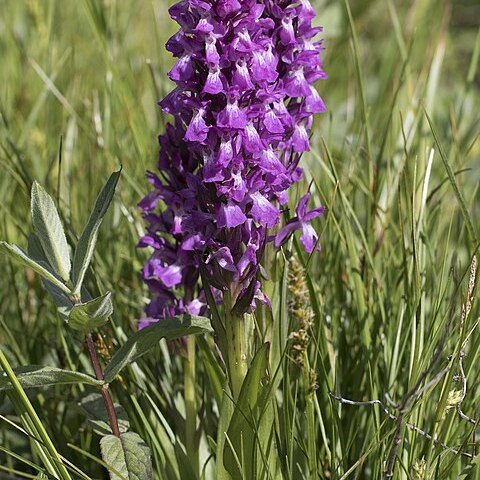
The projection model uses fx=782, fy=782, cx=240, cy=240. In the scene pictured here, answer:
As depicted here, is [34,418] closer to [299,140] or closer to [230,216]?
[230,216]

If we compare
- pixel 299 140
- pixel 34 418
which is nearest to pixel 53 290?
pixel 34 418

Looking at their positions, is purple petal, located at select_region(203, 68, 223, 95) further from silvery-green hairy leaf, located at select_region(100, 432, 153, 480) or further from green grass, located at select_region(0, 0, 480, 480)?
silvery-green hairy leaf, located at select_region(100, 432, 153, 480)

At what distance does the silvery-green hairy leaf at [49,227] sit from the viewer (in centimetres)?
130

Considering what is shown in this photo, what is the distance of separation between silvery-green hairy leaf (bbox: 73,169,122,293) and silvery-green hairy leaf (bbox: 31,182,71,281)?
0.02m

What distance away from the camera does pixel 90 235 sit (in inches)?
50.5

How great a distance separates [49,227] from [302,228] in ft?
1.55

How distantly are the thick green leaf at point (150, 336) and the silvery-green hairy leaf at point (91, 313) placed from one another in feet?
0.24

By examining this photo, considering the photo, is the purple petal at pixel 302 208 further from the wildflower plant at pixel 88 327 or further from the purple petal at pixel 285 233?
the wildflower plant at pixel 88 327

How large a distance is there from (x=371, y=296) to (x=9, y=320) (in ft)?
3.28

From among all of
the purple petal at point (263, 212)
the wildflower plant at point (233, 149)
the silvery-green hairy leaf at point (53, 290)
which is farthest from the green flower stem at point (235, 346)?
the silvery-green hairy leaf at point (53, 290)

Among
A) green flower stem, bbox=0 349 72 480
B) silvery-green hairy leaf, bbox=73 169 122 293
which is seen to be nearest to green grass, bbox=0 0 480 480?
green flower stem, bbox=0 349 72 480

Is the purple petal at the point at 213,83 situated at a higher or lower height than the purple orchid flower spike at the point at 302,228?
higher

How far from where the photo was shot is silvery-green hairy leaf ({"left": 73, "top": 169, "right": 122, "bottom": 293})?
1284 mm

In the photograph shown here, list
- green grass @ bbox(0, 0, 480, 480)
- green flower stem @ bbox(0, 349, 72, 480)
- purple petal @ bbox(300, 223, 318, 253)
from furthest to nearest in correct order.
→ purple petal @ bbox(300, 223, 318, 253) → green grass @ bbox(0, 0, 480, 480) → green flower stem @ bbox(0, 349, 72, 480)
